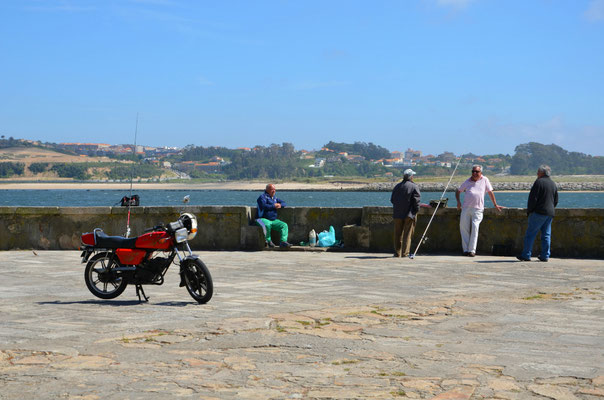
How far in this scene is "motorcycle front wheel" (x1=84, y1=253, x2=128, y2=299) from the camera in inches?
332

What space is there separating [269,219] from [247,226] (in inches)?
17.0

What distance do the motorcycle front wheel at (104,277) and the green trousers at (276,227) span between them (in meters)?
6.28

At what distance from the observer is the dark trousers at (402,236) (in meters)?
13.5

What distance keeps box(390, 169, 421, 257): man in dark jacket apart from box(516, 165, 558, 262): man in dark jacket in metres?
1.83

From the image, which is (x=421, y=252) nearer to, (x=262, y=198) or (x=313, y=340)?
(x=262, y=198)

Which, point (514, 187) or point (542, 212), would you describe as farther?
point (514, 187)

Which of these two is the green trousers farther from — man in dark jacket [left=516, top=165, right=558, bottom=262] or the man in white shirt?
man in dark jacket [left=516, top=165, right=558, bottom=262]

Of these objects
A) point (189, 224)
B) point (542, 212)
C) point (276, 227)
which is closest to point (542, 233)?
point (542, 212)

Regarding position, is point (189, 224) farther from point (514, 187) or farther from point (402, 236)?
point (514, 187)

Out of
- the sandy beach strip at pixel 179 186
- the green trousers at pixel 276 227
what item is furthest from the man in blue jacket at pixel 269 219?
the sandy beach strip at pixel 179 186

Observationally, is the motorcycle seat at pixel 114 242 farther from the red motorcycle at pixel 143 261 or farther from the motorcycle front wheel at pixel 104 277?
the motorcycle front wheel at pixel 104 277

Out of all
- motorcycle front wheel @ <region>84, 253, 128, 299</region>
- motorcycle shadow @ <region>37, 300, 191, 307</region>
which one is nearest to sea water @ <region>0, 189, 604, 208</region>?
motorcycle front wheel @ <region>84, 253, 128, 299</region>

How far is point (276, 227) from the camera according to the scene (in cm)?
1483

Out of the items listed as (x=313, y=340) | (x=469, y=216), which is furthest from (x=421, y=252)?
(x=313, y=340)
